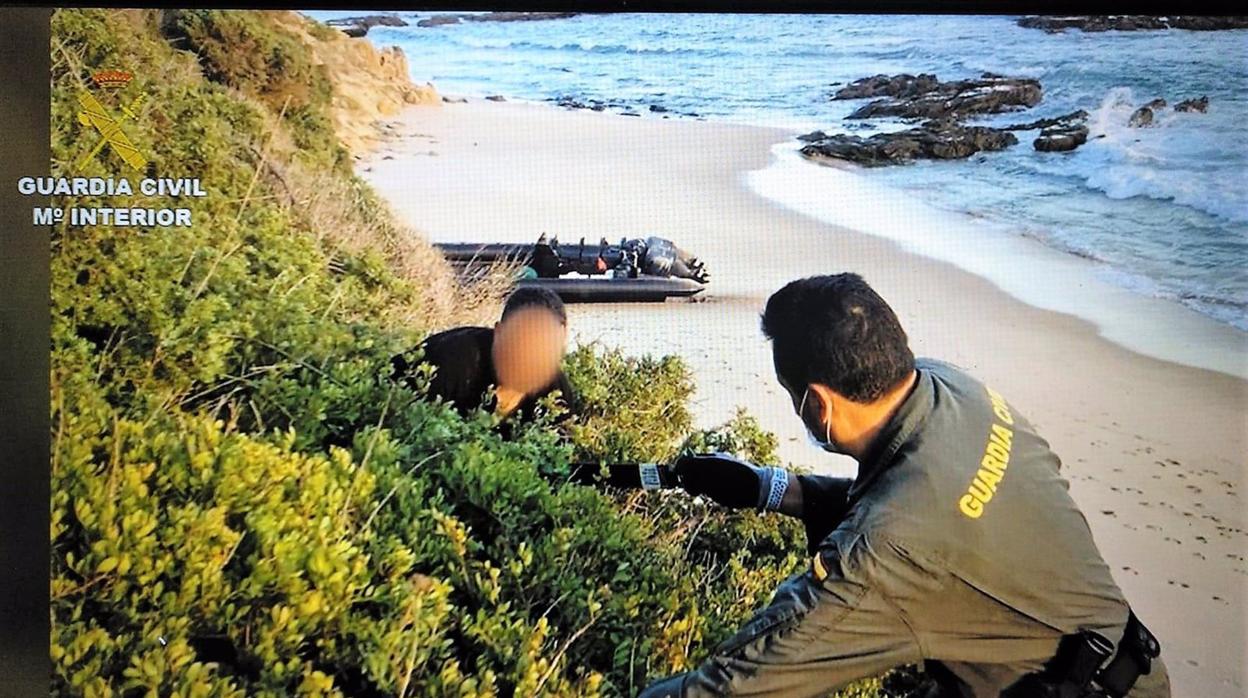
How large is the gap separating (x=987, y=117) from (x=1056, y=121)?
0.52ft

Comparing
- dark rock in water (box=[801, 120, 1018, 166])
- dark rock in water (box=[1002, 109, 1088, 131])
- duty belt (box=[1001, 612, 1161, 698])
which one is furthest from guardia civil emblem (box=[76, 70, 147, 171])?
duty belt (box=[1001, 612, 1161, 698])

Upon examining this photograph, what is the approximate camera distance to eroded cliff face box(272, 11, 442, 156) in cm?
232

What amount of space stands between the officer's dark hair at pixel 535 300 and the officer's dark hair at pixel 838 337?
1.47 feet

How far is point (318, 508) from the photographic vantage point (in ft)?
6.98

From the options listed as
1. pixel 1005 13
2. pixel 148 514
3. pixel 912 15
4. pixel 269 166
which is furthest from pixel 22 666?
pixel 1005 13

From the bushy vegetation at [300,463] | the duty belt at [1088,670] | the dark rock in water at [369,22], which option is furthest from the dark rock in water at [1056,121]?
the dark rock in water at [369,22]

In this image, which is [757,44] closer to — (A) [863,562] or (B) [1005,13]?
(B) [1005,13]

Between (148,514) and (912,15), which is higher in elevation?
(912,15)

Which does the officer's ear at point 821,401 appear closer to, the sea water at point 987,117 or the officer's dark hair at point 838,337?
the officer's dark hair at point 838,337

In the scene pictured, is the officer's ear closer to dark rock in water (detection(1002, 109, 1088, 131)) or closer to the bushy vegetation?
the bushy vegetation

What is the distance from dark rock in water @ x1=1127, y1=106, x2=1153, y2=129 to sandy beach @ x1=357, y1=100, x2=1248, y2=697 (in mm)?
486

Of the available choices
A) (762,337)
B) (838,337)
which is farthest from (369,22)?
(838,337)

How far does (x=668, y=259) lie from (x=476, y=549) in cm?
74

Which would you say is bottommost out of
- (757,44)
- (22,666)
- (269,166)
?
(22,666)
